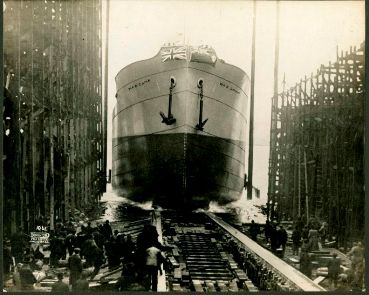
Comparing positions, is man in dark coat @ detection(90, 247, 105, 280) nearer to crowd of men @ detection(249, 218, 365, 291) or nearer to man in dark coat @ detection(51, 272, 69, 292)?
man in dark coat @ detection(51, 272, 69, 292)

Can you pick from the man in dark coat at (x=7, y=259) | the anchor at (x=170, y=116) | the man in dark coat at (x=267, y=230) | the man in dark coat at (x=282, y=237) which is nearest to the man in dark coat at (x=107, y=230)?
the man in dark coat at (x=7, y=259)

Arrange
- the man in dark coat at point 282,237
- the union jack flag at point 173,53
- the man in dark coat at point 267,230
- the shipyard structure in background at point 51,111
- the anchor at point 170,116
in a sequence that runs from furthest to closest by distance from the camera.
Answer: the anchor at point 170,116 → the union jack flag at point 173,53 → the man in dark coat at point 267,230 → the man in dark coat at point 282,237 → the shipyard structure in background at point 51,111

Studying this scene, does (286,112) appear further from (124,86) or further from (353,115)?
(124,86)

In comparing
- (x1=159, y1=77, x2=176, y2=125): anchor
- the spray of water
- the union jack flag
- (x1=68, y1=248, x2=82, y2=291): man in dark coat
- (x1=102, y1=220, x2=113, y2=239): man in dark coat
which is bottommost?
(x1=68, y1=248, x2=82, y2=291): man in dark coat

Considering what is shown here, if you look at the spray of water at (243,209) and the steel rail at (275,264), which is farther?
the spray of water at (243,209)

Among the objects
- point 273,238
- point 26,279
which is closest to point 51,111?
point 26,279

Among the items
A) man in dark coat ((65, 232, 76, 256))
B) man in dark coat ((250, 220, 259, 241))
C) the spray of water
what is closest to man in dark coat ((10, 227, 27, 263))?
man in dark coat ((65, 232, 76, 256))

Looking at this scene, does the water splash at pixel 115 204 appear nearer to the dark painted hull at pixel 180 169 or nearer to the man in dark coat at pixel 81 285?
the dark painted hull at pixel 180 169

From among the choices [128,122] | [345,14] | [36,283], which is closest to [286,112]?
[345,14]
